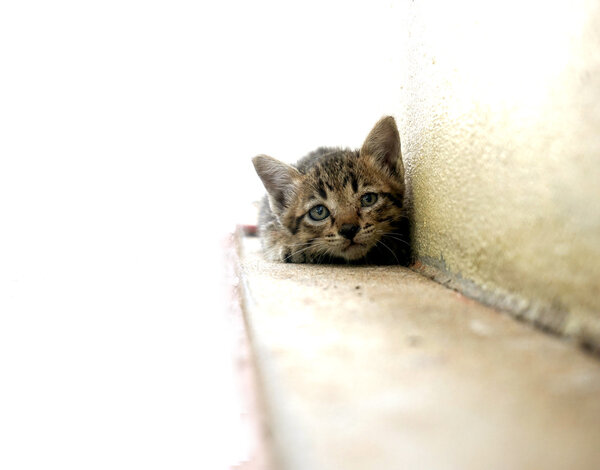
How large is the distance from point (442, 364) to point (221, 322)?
2.93 feet

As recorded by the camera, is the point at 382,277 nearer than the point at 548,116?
No

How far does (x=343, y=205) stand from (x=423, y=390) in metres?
1.19

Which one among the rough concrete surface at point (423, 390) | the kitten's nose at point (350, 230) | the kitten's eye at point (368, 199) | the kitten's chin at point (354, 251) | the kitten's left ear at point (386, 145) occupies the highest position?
the kitten's left ear at point (386, 145)

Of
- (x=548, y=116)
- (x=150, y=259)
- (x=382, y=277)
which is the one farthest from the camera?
(x=150, y=259)

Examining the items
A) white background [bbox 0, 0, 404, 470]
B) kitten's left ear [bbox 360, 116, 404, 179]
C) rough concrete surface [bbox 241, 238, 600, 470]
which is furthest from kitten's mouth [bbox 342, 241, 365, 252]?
rough concrete surface [bbox 241, 238, 600, 470]

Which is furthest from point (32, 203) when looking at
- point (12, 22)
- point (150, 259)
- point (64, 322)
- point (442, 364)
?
point (442, 364)

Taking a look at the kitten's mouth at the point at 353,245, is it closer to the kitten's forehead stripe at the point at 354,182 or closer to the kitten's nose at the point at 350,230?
the kitten's nose at the point at 350,230

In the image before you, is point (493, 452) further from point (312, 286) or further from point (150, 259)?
point (150, 259)

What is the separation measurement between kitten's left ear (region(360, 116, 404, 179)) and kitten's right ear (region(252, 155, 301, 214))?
0.32 metres

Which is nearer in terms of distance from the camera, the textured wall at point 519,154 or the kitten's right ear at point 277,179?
the textured wall at point 519,154

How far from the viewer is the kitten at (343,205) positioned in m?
1.64

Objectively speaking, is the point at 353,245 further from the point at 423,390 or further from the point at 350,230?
the point at 423,390

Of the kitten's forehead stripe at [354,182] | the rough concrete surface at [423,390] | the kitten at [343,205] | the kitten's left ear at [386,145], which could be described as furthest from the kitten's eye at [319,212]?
the rough concrete surface at [423,390]

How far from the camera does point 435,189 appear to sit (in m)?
1.30
